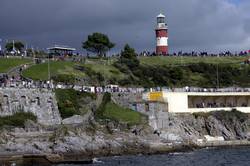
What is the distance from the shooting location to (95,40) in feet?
356

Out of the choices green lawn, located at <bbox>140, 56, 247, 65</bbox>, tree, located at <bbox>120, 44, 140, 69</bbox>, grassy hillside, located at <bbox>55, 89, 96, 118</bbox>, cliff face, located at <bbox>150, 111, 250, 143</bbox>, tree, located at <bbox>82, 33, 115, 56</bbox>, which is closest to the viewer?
grassy hillside, located at <bbox>55, 89, 96, 118</bbox>

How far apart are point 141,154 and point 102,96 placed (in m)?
12.7

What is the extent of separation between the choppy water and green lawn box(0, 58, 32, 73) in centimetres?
2890

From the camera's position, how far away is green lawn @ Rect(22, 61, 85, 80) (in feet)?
258

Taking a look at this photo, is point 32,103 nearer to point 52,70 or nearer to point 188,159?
point 188,159

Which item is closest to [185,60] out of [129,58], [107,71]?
[129,58]

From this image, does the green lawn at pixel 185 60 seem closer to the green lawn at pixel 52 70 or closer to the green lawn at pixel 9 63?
the green lawn at pixel 52 70

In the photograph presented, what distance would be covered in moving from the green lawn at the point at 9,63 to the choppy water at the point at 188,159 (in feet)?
94.8

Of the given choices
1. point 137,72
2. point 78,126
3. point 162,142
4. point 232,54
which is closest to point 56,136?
point 78,126

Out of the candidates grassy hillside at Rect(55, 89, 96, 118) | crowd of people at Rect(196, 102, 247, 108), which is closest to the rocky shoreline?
grassy hillside at Rect(55, 89, 96, 118)

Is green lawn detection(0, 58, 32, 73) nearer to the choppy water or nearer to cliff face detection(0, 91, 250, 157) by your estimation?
cliff face detection(0, 91, 250, 157)

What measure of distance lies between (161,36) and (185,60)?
750 centimetres

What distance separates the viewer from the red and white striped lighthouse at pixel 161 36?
112m

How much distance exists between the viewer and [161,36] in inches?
4412
